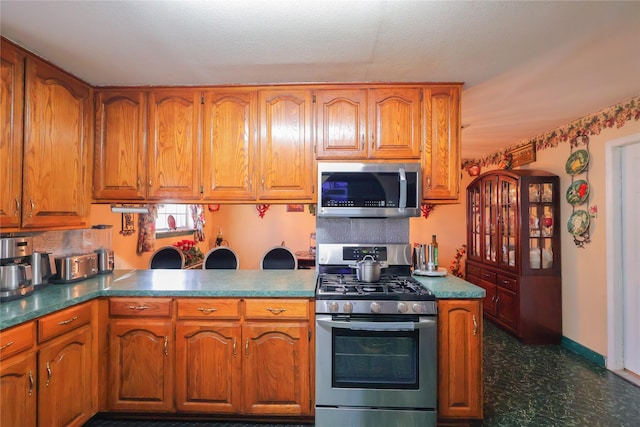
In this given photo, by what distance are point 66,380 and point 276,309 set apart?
1.21m

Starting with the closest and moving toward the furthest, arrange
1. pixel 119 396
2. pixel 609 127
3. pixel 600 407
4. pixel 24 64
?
pixel 24 64, pixel 119 396, pixel 600 407, pixel 609 127

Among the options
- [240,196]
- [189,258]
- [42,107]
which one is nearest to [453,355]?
[240,196]

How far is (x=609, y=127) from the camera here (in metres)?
2.82

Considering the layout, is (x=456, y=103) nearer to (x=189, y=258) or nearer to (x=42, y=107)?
(x=42, y=107)

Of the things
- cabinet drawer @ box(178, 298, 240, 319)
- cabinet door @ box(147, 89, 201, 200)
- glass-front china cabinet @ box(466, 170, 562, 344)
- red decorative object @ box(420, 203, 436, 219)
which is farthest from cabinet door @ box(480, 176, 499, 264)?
cabinet door @ box(147, 89, 201, 200)

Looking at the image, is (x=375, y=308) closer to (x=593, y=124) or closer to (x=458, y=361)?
(x=458, y=361)

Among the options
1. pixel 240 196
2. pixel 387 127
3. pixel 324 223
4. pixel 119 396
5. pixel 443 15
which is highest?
pixel 443 15

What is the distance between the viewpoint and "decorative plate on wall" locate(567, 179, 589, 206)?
10.0 feet

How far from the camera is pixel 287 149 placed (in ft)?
7.78

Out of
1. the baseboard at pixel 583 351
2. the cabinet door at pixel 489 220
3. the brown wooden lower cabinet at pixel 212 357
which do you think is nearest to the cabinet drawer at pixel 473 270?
the cabinet door at pixel 489 220

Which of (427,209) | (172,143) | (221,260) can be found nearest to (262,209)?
(221,260)

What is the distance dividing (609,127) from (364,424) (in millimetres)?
3195

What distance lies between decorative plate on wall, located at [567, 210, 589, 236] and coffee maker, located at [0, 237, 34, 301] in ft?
14.4

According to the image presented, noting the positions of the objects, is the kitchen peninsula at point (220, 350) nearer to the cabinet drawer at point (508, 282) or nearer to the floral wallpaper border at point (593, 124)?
the cabinet drawer at point (508, 282)
